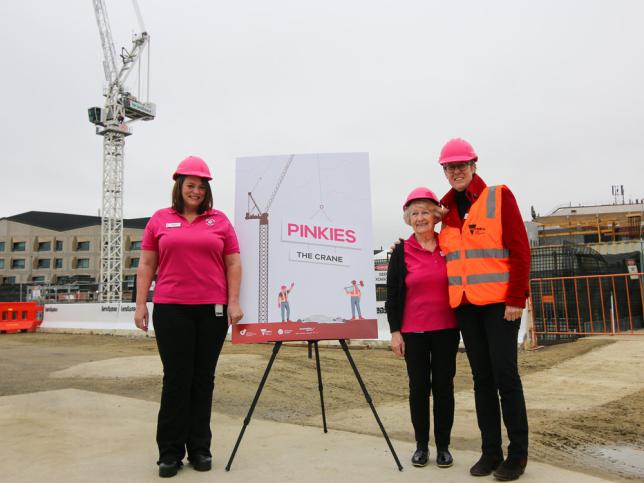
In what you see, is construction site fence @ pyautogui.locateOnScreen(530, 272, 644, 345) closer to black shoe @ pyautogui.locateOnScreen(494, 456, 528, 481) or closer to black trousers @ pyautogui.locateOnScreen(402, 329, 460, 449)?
black trousers @ pyautogui.locateOnScreen(402, 329, 460, 449)

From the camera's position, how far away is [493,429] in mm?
3410

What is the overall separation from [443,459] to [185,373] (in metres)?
1.86

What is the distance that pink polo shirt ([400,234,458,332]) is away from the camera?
11.9 feet

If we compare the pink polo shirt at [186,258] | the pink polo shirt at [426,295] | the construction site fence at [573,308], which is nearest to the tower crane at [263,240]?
the pink polo shirt at [186,258]

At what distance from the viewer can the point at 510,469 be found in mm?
3223

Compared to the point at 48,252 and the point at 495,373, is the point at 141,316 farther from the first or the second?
the point at 48,252

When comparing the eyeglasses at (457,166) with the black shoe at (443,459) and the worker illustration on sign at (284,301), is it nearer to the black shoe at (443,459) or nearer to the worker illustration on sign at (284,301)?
the worker illustration on sign at (284,301)

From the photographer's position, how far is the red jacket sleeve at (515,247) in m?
3.25

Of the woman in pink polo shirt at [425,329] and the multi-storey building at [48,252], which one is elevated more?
the multi-storey building at [48,252]

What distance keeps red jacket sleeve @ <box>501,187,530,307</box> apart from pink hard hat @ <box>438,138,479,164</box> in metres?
0.34

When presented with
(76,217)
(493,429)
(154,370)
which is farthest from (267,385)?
(76,217)

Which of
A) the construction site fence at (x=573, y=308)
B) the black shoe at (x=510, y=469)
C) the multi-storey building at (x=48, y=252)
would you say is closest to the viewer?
the black shoe at (x=510, y=469)

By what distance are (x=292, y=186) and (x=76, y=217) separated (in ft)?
319

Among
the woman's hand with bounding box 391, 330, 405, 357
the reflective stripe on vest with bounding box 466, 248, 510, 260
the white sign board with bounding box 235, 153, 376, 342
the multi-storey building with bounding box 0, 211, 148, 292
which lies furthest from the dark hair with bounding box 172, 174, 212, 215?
the multi-storey building with bounding box 0, 211, 148, 292
